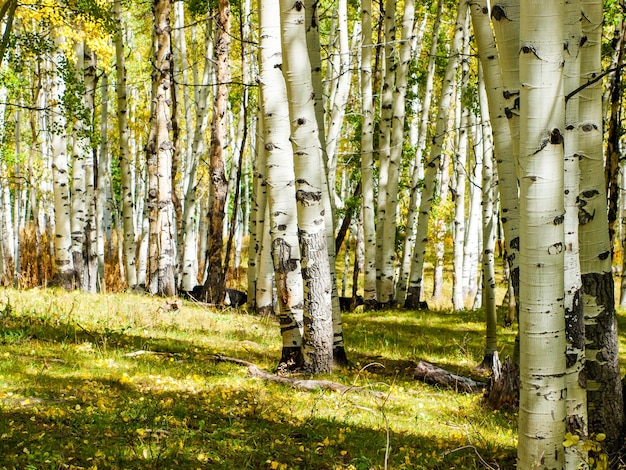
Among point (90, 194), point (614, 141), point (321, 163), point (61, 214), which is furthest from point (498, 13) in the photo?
point (90, 194)

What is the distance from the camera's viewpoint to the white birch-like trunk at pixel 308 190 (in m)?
6.14

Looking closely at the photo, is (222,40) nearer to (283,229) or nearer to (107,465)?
(283,229)

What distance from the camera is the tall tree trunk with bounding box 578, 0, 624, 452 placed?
164 inches

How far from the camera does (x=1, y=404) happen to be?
4.58m

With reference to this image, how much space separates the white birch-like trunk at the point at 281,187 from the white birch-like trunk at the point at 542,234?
368cm

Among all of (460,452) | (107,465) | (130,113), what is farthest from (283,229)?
(130,113)

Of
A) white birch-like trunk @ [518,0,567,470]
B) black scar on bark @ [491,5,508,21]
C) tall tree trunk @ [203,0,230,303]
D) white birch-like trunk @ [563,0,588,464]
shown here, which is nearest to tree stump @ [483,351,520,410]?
white birch-like trunk @ [563,0,588,464]

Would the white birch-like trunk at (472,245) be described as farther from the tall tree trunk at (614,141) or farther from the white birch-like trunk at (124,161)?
the white birch-like trunk at (124,161)

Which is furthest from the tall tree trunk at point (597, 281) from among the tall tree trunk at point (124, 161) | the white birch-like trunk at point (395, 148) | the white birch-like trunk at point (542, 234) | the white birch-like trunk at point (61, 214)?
the tall tree trunk at point (124, 161)

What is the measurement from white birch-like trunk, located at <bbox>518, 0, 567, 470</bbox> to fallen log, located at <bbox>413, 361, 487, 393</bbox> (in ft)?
12.0

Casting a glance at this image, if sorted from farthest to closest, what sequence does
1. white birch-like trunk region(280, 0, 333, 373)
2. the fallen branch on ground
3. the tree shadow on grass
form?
white birch-like trunk region(280, 0, 333, 373)
the fallen branch on ground
the tree shadow on grass

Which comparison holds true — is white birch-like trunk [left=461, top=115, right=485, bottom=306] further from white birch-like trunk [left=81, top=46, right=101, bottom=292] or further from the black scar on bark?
the black scar on bark

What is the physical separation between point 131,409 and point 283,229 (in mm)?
2509

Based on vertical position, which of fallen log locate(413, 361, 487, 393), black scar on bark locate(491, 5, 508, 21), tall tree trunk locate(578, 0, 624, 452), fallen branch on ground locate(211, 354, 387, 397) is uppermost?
black scar on bark locate(491, 5, 508, 21)
